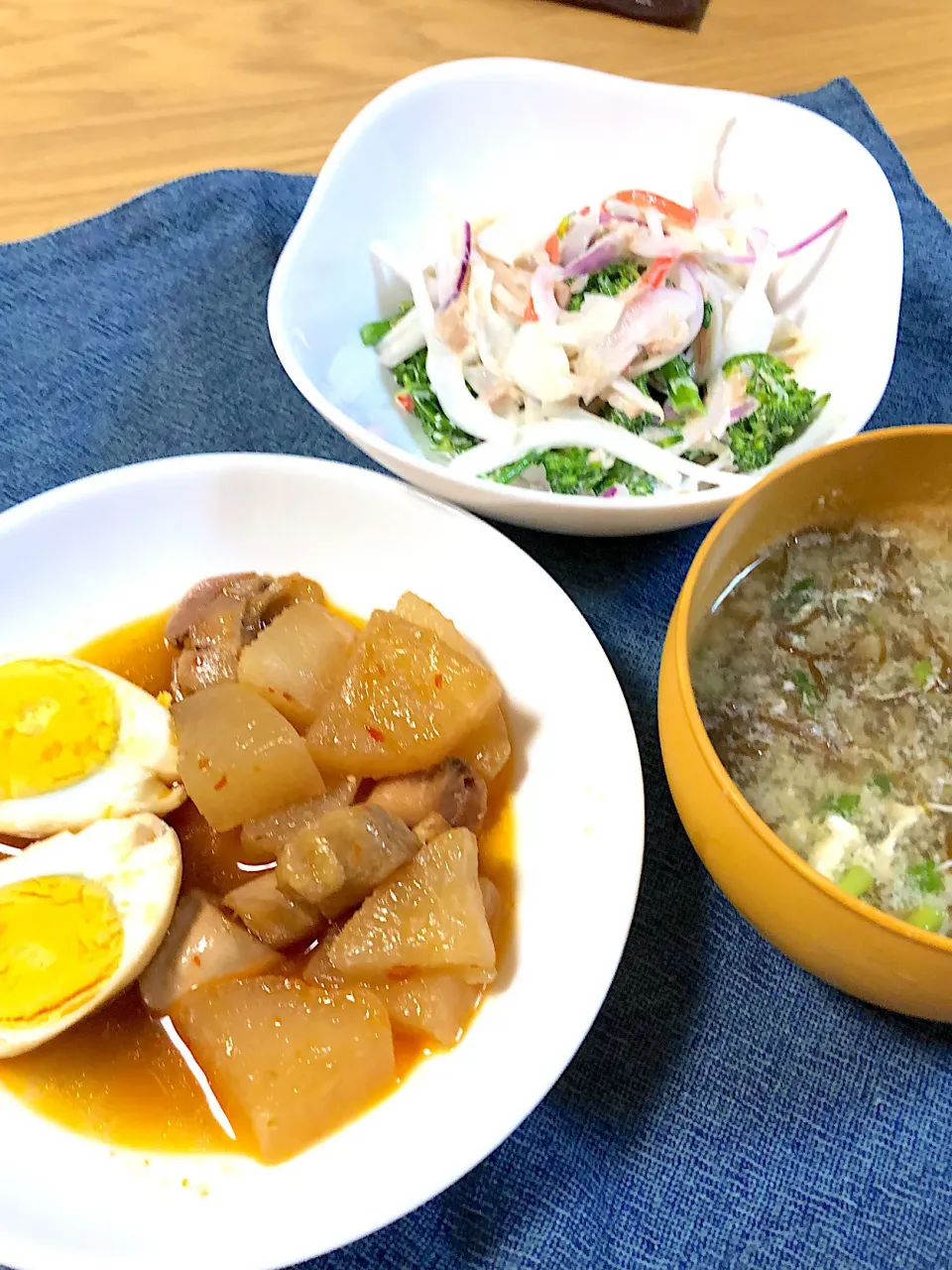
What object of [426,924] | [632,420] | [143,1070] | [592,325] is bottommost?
[143,1070]

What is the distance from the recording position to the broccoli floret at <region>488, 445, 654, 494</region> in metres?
1.57

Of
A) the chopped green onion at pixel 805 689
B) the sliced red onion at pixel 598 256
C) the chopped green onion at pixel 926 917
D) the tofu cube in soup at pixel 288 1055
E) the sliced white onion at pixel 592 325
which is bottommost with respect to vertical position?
the tofu cube in soup at pixel 288 1055

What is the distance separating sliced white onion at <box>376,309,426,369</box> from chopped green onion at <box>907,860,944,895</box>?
1.15 metres

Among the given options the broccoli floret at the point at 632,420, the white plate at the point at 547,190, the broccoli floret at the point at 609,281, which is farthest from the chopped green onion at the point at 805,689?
the broccoli floret at the point at 609,281

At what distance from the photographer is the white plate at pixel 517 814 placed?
1.06 metres

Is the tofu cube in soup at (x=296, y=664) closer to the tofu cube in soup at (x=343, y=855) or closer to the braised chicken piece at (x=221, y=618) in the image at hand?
the braised chicken piece at (x=221, y=618)

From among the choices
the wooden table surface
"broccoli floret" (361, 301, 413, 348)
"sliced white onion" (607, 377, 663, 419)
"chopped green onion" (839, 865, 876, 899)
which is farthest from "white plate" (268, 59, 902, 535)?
"chopped green onion" (839, 865, 876, 899)

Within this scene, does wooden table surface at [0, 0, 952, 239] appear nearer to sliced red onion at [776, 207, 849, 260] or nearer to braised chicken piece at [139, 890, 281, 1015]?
sliced red onion at [776, 207, 849, 260]

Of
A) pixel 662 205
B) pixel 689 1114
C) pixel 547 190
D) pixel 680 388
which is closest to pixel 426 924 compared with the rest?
pixel 689 1114

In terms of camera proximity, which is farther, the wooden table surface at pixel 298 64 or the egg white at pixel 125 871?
the wooden table surface at pixel 298 64

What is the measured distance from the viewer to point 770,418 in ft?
5.01

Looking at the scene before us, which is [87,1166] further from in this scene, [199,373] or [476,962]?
[199,373]

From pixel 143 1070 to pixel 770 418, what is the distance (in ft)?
4.37

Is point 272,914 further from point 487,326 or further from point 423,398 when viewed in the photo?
point 487,326
